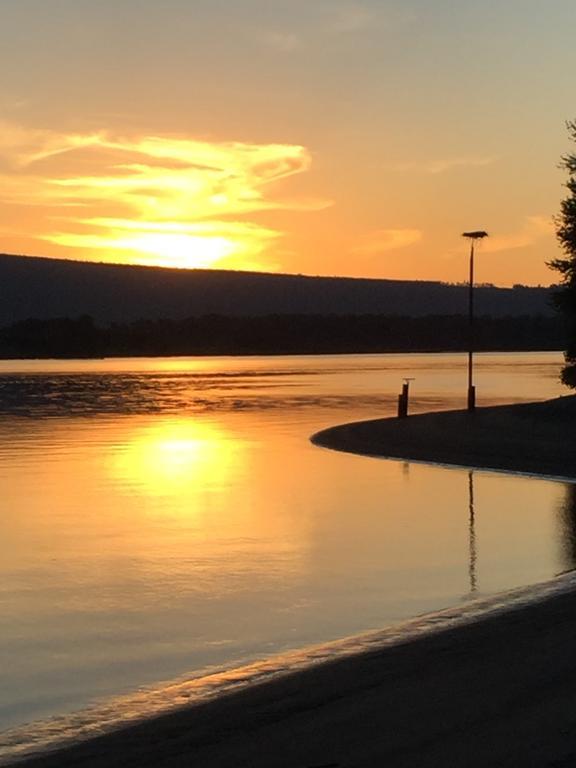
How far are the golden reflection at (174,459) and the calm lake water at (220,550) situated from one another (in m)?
Answer: 0.07

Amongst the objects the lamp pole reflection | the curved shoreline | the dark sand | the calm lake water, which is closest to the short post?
the curved shoreline

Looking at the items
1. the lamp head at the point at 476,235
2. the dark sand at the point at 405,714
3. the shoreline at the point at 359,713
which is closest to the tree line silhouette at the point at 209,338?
the lamp head at the point at 476,235

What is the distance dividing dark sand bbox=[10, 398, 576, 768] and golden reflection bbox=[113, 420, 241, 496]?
39.2 ft

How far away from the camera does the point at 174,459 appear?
2630 cm

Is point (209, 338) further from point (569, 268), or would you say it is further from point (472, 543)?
point (472, 543)

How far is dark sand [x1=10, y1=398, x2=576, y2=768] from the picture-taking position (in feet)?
20.6

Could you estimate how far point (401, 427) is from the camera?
3219 cm

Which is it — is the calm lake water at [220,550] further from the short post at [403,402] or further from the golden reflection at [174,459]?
the short post at [403,402]

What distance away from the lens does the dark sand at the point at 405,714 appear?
6.28 metres

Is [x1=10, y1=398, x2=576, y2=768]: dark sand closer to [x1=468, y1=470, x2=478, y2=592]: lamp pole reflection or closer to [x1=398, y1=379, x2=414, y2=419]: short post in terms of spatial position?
[x1=468, y1=470, x2=478, y2=592]: lamp pole reflection

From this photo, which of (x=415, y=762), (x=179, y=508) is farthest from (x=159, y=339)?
(x=415, y=762)

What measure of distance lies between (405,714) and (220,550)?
25.1ft

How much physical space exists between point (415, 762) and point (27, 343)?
15913cm

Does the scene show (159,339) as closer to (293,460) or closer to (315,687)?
(293,460)
